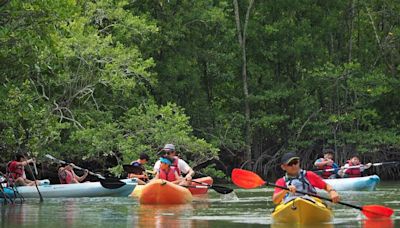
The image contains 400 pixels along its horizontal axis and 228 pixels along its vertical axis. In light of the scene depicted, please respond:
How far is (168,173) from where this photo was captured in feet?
57.9

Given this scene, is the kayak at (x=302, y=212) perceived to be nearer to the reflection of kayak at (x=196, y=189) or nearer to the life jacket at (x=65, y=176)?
the reflection of kayak at (x=196, y=189)

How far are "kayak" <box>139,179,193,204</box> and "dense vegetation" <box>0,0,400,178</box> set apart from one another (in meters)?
6.52

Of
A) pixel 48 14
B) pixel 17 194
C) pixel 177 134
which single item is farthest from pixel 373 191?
pixel 48 14

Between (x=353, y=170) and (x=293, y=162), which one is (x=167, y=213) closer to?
(x=293, y=162)

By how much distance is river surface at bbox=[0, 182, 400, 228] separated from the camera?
12.2 metres

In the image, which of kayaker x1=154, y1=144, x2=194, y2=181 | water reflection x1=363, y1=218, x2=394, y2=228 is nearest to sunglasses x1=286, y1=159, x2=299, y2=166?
water reflection x1=363, y1=218, x2=394, y2=228

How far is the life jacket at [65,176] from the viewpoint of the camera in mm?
21859

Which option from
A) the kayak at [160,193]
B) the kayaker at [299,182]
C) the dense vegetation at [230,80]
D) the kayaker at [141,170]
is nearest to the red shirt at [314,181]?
the kayaker at [299,182]

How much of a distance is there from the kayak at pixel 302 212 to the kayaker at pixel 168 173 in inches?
233

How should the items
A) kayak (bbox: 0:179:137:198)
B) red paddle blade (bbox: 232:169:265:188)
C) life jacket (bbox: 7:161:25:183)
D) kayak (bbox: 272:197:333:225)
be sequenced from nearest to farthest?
kayak (bbox: 272:197:333:225) → red paddle blade (bbox: 232:169:265:188) → life jacket (bbox: 7:161:25:183) → kayak (bbox: 0:179:137:198)

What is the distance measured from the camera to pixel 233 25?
33.3 m

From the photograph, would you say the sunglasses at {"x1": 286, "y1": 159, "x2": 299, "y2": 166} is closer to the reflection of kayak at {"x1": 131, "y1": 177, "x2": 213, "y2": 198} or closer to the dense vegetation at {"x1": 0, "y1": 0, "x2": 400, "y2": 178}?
the reflection of kayak at {"x1": 131, "y1": 177, "x2": 213, "y2": 198}

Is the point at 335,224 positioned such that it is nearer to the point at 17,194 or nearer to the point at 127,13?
the point at 17,194

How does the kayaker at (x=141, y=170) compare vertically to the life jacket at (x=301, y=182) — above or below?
above
